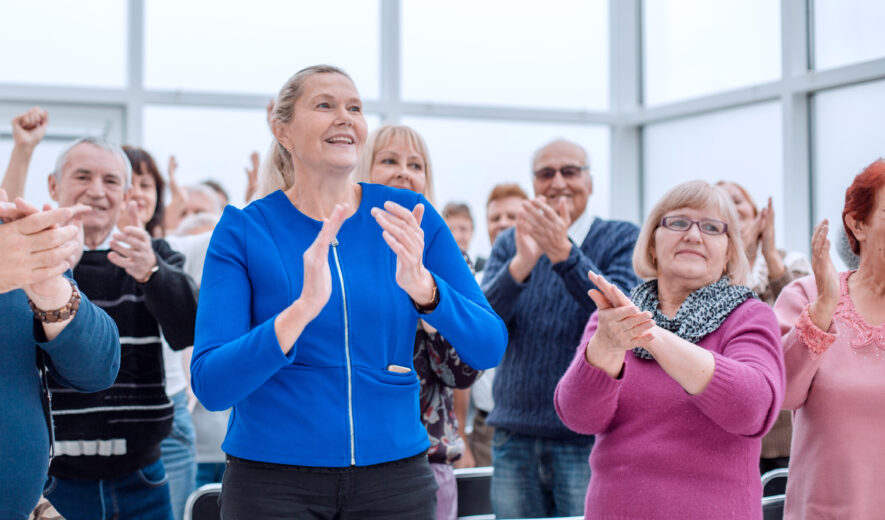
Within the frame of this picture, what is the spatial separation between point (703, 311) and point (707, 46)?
4.05 metres

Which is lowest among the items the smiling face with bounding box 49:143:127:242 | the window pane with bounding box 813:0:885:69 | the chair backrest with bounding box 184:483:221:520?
the chair backrest with bounding box 184:483:221:520

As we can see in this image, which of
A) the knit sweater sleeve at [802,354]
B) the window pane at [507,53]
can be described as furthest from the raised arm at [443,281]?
the window pane at [507,53]

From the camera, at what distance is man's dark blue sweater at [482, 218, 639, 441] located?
91.6 inches

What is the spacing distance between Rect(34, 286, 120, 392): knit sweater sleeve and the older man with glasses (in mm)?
1094

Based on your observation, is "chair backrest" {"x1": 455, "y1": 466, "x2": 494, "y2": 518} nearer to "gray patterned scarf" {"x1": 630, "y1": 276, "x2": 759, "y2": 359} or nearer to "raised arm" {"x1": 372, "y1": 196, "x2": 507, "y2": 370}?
"gray patterned scarf" {"x1": 630, "y1": 276, "x2": 759, "y2": 359}

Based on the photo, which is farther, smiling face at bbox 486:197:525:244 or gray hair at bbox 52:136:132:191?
smiling face at bbox 486:197:525:244

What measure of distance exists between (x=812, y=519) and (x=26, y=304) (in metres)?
1.66

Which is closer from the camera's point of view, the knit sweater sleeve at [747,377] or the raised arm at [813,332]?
the knit sweater sleeve at [747,377]

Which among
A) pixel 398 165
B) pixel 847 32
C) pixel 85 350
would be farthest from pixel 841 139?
pixel 85 350

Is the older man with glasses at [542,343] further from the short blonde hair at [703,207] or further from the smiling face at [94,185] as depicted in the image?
the smiling face at [94,185]

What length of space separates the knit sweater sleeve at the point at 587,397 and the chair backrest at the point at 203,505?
2.79ft

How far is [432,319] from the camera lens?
144 centimetres

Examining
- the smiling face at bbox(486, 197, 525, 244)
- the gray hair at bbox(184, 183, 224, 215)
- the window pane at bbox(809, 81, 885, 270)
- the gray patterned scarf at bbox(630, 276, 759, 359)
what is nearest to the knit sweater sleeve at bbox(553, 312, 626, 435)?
the gray patterned scarf at bbox(630, 276, 759, 359)

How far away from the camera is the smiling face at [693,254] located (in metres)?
1.82
